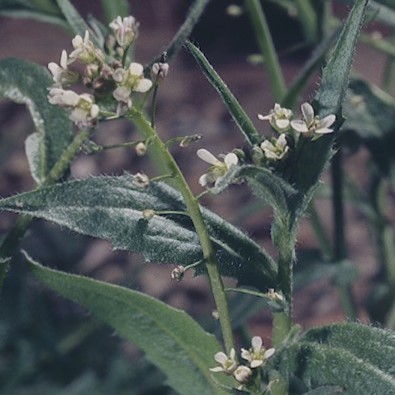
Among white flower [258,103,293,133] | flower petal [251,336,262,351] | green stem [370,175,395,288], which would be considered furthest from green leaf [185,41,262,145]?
green stem [370,175,395,288]

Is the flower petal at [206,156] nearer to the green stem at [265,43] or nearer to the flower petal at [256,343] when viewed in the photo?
the flower petal at [256,343]

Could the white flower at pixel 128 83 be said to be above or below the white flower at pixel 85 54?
below

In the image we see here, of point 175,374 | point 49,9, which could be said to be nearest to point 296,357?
point 175,374

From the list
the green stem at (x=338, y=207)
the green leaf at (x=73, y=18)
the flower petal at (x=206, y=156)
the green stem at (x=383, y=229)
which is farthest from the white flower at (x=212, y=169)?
the green stem at (x=383, y=229)

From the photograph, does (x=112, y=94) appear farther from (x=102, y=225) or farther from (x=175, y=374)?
(x=175, y=374)

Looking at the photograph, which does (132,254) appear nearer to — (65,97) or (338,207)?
(338,207)

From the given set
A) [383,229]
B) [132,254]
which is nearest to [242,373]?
[383,229]

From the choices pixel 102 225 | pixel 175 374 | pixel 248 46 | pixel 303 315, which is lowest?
pixel 303 315
